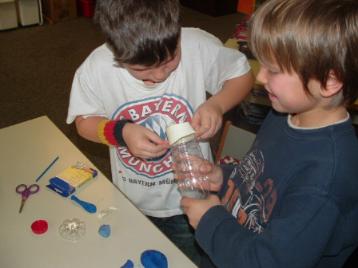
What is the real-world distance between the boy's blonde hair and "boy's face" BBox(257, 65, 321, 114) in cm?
1

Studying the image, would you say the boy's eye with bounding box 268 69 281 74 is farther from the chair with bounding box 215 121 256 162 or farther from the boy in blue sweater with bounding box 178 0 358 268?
the chair with bounding box 215 121 256 162

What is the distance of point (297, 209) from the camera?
0.66 metres

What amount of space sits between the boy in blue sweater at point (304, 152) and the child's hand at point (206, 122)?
0.19 m

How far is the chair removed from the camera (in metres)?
1.85

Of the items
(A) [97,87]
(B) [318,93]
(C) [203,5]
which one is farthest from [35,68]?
(B) [318,93]

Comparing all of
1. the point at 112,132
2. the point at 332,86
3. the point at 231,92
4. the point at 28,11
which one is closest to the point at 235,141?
the point at 231,92

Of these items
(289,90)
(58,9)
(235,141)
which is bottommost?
(58,9)

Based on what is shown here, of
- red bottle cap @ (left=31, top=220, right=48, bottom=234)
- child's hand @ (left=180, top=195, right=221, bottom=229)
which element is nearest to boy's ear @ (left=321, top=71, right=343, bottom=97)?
child's hand @ (left=180, top=195, right=221, bottom=229)

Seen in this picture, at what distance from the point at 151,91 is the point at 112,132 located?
0.17 metres

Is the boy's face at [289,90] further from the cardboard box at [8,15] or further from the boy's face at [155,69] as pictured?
the cardboard box at [8,15]

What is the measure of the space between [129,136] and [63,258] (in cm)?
31

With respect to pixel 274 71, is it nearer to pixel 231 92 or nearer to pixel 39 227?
pixel 231 92

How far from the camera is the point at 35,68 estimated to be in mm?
3160

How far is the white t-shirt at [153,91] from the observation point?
1.05 metres
